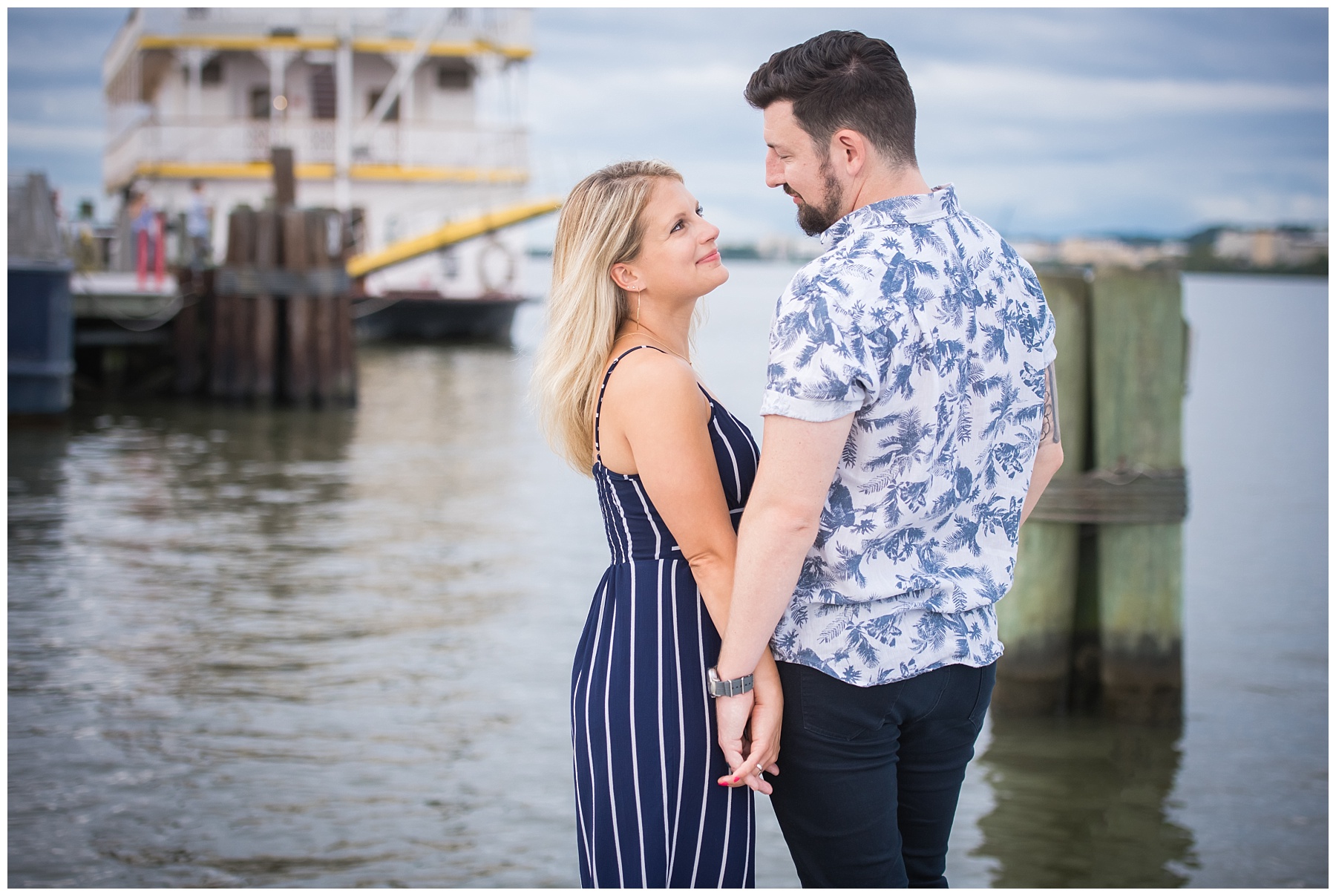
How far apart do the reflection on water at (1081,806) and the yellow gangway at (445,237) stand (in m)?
21.3

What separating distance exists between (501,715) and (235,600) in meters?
2.23

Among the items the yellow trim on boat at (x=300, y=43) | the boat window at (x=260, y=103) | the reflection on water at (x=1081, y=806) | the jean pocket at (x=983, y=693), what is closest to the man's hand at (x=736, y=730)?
the jean pocket at (x=983, y=693)

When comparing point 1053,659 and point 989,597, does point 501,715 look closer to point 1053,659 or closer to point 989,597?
point 1053,659

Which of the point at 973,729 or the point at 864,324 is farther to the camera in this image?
the point at 973,729

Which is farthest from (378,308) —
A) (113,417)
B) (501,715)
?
(501,715)

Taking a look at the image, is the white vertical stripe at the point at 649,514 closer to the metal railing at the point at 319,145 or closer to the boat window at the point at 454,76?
the metal railing at the point at 319,145

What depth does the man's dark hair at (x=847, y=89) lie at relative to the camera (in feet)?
6.33

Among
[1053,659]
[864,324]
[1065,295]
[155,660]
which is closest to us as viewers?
[864,324]

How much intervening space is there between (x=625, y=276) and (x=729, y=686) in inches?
26.9

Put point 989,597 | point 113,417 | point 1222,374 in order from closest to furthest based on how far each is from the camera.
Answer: point 989,597, point 113,417, point 1222,374

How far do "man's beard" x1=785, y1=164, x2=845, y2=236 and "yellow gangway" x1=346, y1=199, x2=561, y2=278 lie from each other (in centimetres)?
2380

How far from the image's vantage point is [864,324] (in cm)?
185

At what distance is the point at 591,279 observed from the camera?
2.21 metres

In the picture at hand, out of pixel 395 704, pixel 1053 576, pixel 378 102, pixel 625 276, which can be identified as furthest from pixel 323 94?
pixel 625 276
